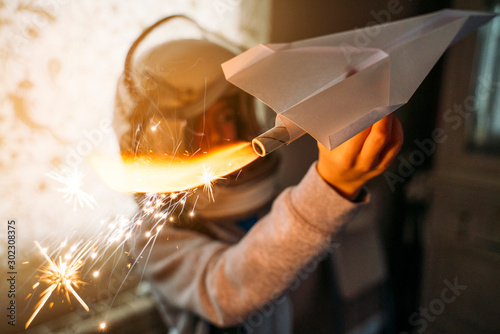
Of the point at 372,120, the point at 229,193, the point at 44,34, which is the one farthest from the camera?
the point at 229,193

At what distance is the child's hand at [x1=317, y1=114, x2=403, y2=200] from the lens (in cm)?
30

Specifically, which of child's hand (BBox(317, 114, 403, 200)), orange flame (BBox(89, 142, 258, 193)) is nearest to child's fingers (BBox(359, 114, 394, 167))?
child's hand (BBox(317, 114, 403, 200))

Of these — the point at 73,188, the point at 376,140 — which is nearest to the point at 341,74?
the point at 376,140

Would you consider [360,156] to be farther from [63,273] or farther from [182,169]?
[63,273]

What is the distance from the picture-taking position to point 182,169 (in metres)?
0.30

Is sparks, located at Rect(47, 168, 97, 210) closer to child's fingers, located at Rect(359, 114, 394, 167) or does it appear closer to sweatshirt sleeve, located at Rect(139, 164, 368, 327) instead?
sweatshirt sleeve, located at Rect(139, 164, 368, 327)

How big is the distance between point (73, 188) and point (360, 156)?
0.37m

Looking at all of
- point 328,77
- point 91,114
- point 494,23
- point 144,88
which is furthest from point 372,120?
point 494,23

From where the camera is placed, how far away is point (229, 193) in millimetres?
519

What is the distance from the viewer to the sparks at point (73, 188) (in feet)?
1.27

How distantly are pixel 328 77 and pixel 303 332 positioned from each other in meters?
0.63

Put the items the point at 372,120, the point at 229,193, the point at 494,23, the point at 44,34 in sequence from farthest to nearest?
the point at 494,23 → the point at 229,193 → the point at 44,34 → the point at 372,120

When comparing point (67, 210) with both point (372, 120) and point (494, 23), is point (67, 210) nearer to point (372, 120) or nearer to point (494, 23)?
point (372, 120)

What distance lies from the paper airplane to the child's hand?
0.13 ft
